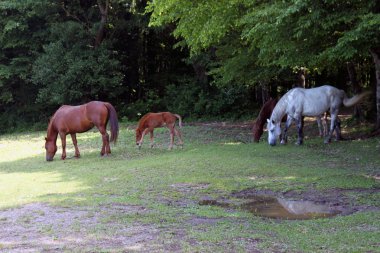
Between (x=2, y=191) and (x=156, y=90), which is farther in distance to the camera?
(x=156, y=90)

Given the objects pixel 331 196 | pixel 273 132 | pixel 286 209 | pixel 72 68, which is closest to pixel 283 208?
pixel 286 209

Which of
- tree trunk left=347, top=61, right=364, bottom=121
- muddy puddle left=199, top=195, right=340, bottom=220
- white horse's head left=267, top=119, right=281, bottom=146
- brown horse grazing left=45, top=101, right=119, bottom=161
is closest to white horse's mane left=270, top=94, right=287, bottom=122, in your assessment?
white horse's head left=267, top=119, right=281, bottom=146

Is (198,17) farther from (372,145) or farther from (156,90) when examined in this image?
(156,90)

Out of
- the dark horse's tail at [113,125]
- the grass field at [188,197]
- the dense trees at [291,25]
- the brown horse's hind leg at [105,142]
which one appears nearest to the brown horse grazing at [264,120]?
the grass field at [188,197]

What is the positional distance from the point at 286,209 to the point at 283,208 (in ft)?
0.28

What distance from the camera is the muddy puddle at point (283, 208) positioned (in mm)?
7812

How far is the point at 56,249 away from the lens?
5938 millimetres

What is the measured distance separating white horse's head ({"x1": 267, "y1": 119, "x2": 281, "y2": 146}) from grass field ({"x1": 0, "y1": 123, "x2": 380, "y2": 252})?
266 millimetres

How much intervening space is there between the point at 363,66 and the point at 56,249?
21577 millimetres

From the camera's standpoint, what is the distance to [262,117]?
1759cm

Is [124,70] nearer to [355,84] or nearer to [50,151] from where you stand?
[355,84]

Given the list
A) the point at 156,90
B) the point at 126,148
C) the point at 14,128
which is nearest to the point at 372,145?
the point at 126,148

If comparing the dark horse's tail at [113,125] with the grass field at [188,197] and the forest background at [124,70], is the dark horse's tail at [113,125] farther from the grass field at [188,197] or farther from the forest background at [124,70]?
the forest background at [124,70]

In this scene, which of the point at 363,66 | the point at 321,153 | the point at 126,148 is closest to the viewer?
the point at 321,153
